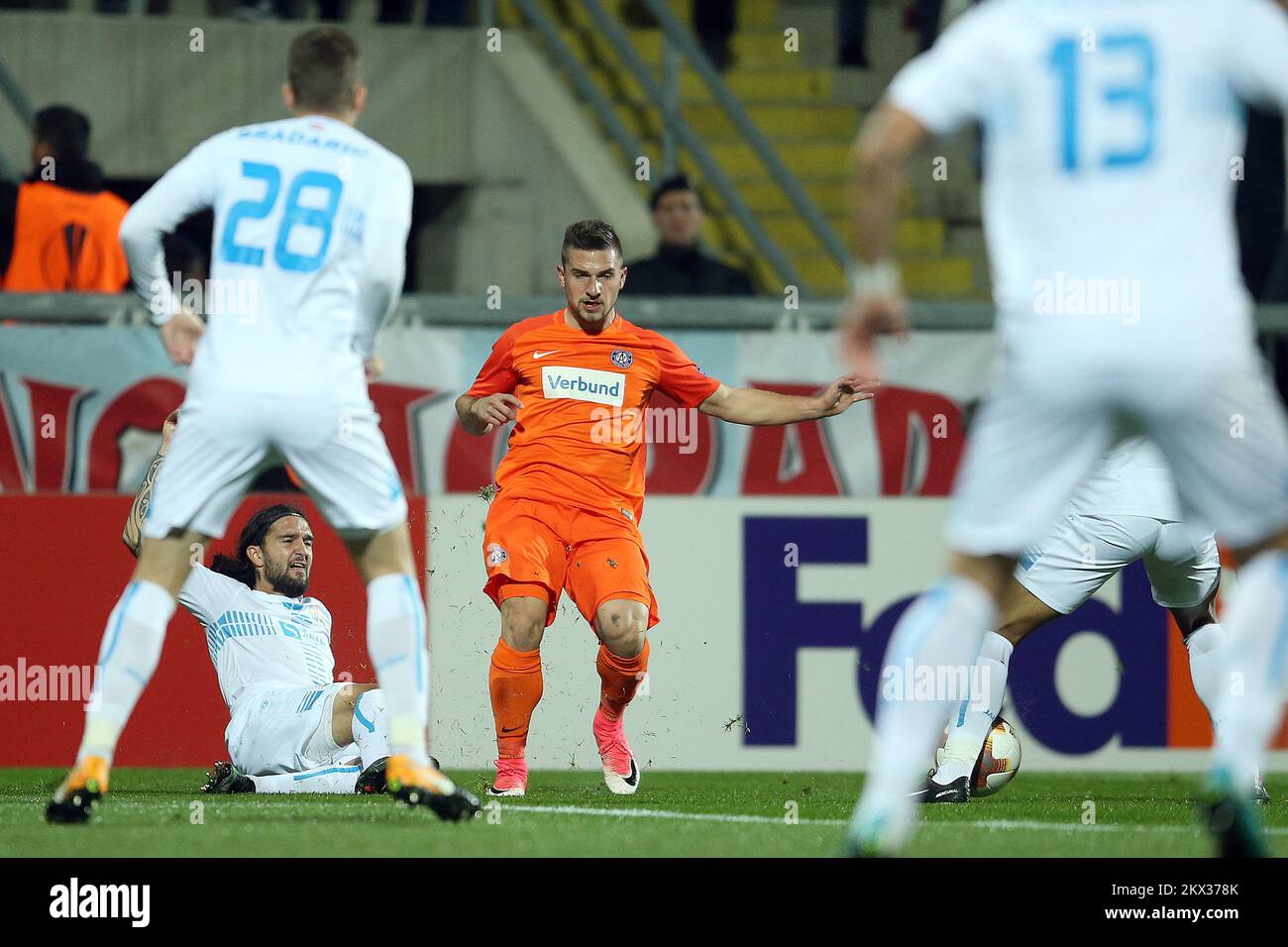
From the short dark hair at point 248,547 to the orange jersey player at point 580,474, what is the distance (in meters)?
0.89

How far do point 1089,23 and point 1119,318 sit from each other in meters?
0.63

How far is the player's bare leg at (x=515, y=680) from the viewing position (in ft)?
24.5

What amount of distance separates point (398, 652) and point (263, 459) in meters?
0.62

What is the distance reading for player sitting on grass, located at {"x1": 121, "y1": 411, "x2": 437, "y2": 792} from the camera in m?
7.60

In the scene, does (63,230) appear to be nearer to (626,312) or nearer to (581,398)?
(626,312)

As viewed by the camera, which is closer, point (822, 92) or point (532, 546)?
point (532, 546)

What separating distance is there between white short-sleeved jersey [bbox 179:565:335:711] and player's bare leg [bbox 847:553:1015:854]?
372 centimetres

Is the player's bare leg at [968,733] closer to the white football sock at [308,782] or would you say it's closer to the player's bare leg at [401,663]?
the white football sock at [308,782]

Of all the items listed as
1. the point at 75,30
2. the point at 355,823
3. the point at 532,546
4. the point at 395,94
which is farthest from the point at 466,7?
the point at 355,823

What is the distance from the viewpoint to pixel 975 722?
7.37m

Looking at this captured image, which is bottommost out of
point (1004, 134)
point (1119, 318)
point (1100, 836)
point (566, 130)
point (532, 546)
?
point (1100, 836)

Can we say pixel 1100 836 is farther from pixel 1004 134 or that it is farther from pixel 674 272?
pixel 674 272

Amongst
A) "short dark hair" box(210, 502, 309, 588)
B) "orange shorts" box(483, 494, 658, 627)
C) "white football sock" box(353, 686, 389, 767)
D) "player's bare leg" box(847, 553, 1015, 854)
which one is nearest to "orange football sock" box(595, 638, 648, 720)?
"orange shorts" box(483, 494, 658, 627)

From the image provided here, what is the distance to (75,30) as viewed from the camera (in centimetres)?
1284
